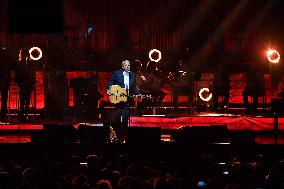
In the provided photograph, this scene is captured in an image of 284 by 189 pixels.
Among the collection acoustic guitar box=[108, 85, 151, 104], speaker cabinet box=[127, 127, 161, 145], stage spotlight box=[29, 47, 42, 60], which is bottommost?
speaker cabinet box=[127, 127, 161, 145]

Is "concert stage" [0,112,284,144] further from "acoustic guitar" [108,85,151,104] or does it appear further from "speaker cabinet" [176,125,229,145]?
"speaker cabinet" [176,125,229,145]

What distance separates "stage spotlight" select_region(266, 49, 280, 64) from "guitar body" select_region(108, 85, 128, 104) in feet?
22.7

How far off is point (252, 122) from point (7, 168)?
7294mm

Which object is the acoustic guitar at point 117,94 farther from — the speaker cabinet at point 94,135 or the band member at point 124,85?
the speaker cabinet at point 94,135

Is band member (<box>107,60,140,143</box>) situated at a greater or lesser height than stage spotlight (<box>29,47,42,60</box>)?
lesser

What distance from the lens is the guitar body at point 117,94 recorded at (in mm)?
11500

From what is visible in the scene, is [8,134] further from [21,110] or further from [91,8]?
[91,8]

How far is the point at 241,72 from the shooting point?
17.0 metres

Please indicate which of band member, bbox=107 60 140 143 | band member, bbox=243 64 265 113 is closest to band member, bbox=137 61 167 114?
band member, bbox=243 64 265 113

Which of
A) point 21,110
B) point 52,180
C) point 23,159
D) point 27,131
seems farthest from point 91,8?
point 52,180

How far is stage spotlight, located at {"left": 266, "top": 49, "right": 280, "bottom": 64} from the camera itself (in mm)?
16688

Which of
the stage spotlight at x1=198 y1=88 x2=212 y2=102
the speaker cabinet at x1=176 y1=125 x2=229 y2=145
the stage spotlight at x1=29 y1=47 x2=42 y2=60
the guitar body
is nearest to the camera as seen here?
the speaker cabinet at x1=176 y1=125 x2=229 y2=145

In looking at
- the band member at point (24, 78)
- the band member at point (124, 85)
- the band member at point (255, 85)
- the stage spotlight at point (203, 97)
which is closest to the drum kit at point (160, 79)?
the stage spotlight at point (203, 97)

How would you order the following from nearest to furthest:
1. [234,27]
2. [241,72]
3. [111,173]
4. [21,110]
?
[111,173], [21,110], [241,72], [234,27]
